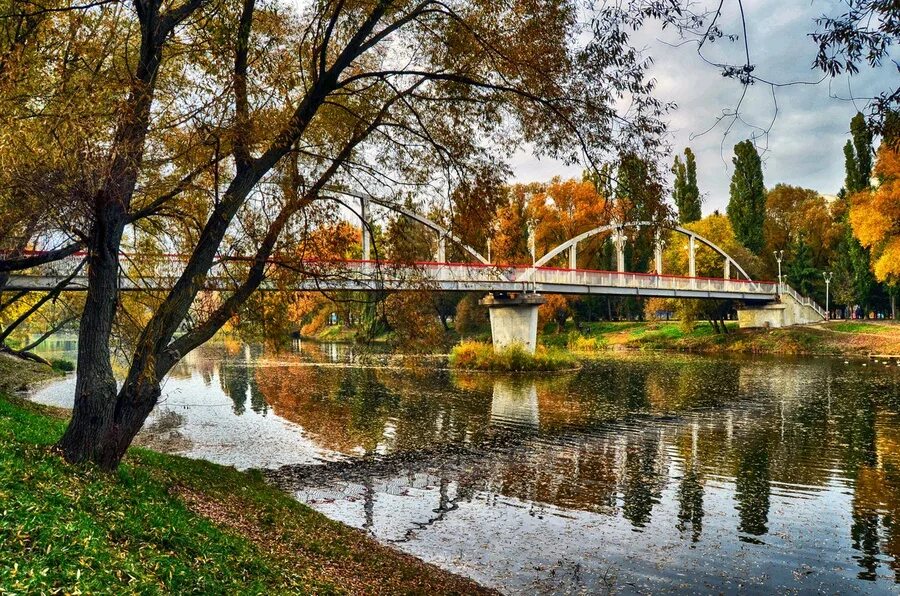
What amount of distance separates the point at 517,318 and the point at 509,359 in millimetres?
4561

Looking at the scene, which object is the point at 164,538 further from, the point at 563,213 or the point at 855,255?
the point at 855,255

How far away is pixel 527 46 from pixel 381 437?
13.0 m

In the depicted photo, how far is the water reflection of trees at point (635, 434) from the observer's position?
13.0 meters

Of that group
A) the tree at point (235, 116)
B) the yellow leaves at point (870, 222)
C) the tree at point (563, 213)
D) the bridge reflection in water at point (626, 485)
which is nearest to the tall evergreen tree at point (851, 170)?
the yellow leaves at point (870, 222)

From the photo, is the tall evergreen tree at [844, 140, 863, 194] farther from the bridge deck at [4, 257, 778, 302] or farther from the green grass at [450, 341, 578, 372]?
the green grass at [450, 341, 578, 372]

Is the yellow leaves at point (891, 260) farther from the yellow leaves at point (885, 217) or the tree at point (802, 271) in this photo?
the tree at point (802, 271)

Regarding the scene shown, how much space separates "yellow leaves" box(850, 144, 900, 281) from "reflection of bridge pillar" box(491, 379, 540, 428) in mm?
27994

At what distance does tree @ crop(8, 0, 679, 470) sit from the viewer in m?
8.11

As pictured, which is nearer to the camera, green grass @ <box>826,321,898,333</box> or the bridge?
the bridge

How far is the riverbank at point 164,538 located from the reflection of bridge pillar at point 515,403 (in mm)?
12594

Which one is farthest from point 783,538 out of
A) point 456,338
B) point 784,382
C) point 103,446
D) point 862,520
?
point 456,338

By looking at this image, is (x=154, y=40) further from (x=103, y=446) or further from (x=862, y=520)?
(x=862, y=520)

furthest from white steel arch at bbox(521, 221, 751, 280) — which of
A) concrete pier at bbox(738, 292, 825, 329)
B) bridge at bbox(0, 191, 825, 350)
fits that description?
concrete pier at bbox(738, 292, 825, 329)

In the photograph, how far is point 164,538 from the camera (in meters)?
6.24
